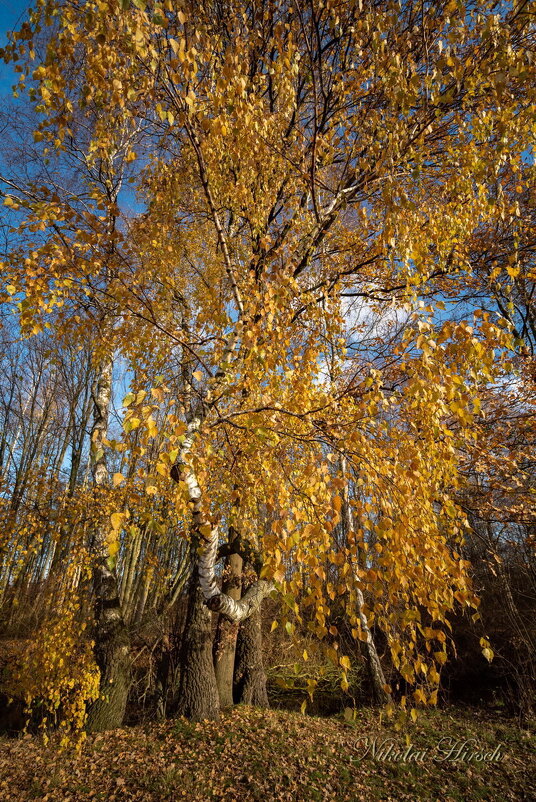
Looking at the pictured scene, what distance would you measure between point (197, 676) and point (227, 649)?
1.03m

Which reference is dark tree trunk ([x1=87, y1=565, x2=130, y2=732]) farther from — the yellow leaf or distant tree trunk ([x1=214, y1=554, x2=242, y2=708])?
the yellow leaf

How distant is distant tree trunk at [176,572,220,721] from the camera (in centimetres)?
607

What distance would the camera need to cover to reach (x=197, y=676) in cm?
627

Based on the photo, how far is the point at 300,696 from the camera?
32.1 feet

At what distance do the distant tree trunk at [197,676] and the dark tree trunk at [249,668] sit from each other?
1355 mm

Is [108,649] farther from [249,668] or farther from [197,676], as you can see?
[249,668]

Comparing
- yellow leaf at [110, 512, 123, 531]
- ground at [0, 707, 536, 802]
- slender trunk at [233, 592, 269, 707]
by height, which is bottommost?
ground at [0, 707, 536, 802]

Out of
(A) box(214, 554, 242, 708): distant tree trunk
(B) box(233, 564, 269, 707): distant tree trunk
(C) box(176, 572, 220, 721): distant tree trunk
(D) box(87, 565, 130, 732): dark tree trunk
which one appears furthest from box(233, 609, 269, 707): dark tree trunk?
(D) box(87, 565, 130, 732): dark tree trunk

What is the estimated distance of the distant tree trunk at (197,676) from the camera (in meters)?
6.07

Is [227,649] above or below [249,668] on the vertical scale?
above

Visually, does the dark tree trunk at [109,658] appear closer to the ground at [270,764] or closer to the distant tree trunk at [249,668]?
the ground at [270,764]

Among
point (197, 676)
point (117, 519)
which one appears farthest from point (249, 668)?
point (117, 519)

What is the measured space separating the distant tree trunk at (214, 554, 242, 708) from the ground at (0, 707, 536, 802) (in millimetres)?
673

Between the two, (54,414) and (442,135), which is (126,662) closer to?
(442,135)
